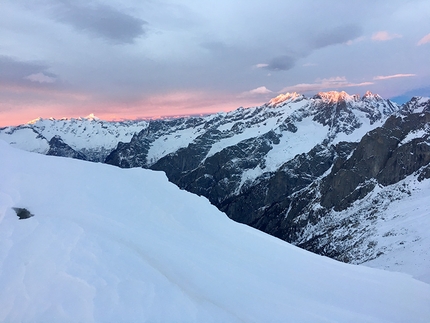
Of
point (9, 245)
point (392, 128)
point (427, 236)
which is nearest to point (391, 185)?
point (392, 128)

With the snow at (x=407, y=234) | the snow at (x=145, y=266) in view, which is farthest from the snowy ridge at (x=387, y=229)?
the snow at (x=145, y=266)

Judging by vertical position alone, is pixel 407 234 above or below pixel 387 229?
above

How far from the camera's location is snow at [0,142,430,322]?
855 centimetres

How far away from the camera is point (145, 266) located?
33.6ft

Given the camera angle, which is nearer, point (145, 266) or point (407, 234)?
point (145, 266)

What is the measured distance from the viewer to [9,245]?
10.2 metres

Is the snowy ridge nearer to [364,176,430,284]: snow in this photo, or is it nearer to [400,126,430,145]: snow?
[364,176,430,284]: snow

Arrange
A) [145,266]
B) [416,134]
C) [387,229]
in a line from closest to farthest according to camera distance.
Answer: [145,266]
[387,229]
[416,134]

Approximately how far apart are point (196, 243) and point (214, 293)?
451cm

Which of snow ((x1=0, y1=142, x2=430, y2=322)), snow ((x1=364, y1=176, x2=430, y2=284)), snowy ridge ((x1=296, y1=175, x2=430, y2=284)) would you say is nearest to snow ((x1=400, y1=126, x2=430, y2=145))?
snowy ridge ((x1=296, y1=175, x2=430, y2=284))

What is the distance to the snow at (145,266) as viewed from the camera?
855 cm

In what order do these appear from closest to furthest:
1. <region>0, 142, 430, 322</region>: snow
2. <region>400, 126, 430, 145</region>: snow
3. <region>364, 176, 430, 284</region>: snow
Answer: <region>0, 142, 430, 322</region>: snow < <region>364, 176, 430, 284</region>: snow < <region>400, 126, 430, 145</region>: snow

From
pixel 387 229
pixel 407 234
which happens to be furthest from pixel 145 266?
pixel 387 229

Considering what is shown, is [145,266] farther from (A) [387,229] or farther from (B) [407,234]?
(A) [387,229]
